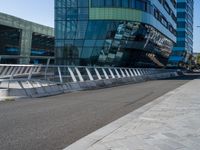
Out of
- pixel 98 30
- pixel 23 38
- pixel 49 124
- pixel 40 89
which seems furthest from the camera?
pixel 23 38

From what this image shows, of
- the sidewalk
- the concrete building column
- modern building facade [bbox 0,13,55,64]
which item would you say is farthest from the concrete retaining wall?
the concrete building column

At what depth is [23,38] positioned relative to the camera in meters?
80.3

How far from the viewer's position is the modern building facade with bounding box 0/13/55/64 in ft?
241

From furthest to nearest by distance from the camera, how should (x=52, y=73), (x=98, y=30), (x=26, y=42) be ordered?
1. (x=26, y=42)
2. (x=98, y=30)
3. (x=52, y=73)

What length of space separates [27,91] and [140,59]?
164ft

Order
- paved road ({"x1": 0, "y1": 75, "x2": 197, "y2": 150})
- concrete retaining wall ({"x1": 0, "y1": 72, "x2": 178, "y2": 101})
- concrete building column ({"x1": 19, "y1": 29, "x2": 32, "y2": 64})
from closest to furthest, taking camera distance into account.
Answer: paved road ({"x1": 0, "y1": 75, "x2": 197, "y2": 150})
concrete retaining wall ({"x1": 0, "y1": 72, "x2": 178, "y2": 101})
concrete building column ({"x1": 19, "y1": 29, "x2": 32, "y2": 64})

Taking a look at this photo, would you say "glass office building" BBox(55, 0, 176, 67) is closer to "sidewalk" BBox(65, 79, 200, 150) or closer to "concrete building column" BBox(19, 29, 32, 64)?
"concrete building column" BBox(19, 29, 32, 64)

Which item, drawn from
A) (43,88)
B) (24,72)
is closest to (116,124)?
(43,88)

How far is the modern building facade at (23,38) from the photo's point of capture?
73.4 meters

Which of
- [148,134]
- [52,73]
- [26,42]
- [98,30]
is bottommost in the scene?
[148,134]

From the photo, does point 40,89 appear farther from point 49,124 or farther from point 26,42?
point 26,42

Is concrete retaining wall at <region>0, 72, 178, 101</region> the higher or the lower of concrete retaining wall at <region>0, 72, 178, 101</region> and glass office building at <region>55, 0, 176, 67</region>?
the lower

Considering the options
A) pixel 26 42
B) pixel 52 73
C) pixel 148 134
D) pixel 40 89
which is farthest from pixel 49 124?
pixel 26 42

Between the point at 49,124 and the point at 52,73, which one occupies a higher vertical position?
the point at 52,73
